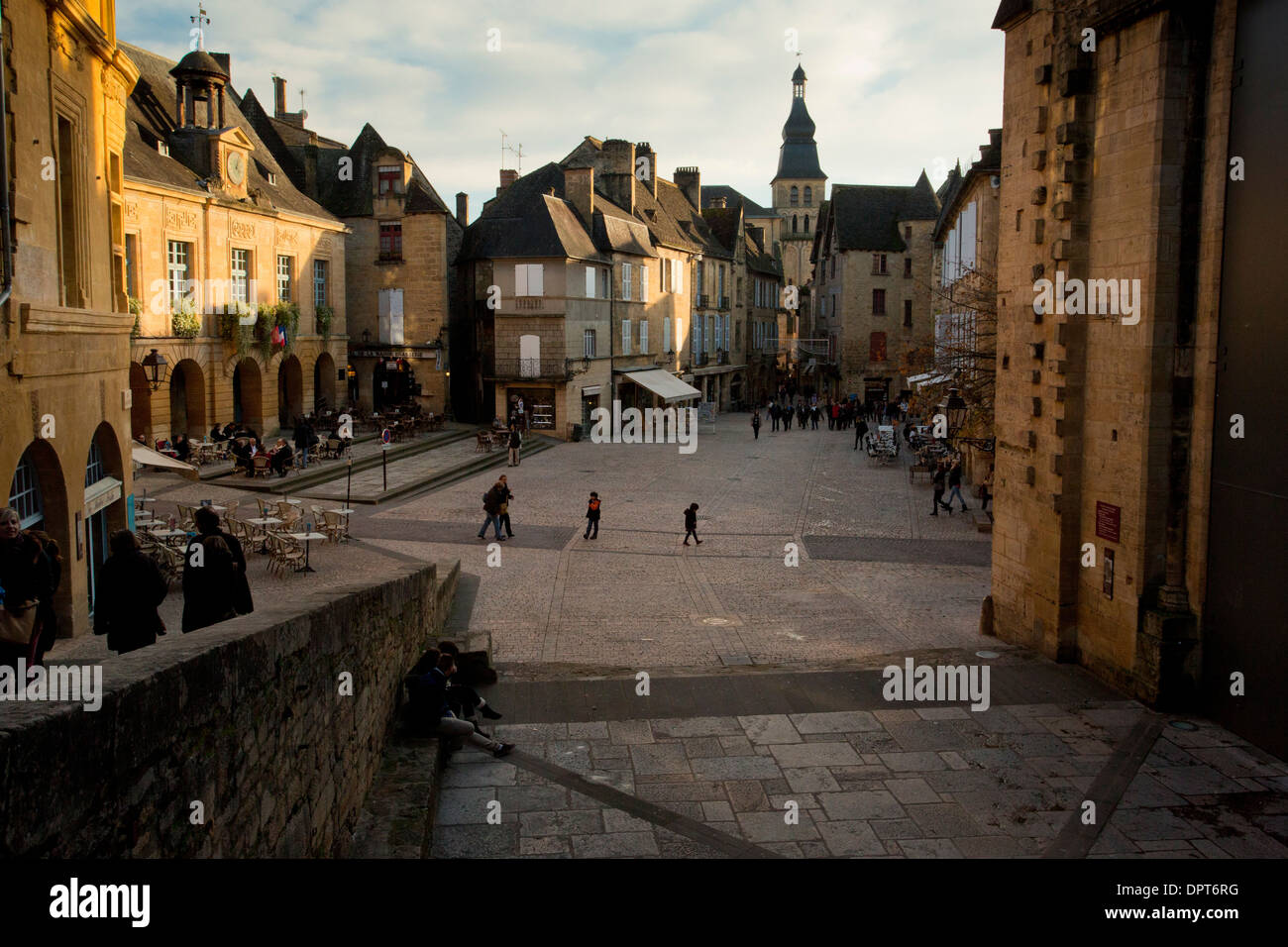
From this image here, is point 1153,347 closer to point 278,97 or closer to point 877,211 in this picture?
point 278,97

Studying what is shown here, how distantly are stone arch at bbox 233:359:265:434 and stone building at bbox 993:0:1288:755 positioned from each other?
2379 cm

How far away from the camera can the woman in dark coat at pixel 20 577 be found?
614 centimetres

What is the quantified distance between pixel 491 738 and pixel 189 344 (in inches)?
855

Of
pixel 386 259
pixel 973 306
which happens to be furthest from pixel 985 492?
pixel 386 259

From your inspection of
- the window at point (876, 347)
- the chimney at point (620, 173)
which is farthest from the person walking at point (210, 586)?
the window at point (876, 347)

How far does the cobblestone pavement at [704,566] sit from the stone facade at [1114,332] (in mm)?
2161

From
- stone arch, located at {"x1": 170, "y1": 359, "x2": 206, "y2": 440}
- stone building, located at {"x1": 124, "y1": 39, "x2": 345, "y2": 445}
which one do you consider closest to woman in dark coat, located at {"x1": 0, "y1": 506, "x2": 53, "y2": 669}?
stone building, located at {"x1": 124, "y1": 39, "x2": 345, "y2": 445}

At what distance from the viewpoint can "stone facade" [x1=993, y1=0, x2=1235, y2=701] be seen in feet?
33.1

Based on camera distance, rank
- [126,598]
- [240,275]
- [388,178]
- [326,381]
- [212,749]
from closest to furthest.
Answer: [212,749] → [126,598] → [240,275] → [326,381] → [388,178]

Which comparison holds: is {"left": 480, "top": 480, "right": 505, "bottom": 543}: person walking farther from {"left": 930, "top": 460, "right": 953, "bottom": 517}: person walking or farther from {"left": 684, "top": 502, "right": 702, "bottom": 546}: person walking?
{"left": 930, "top": 460, "right": 953, "bottom": 517}: person walking

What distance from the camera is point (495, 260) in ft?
130

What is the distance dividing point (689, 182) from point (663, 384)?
19.6m

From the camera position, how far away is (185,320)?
26.6 meters
